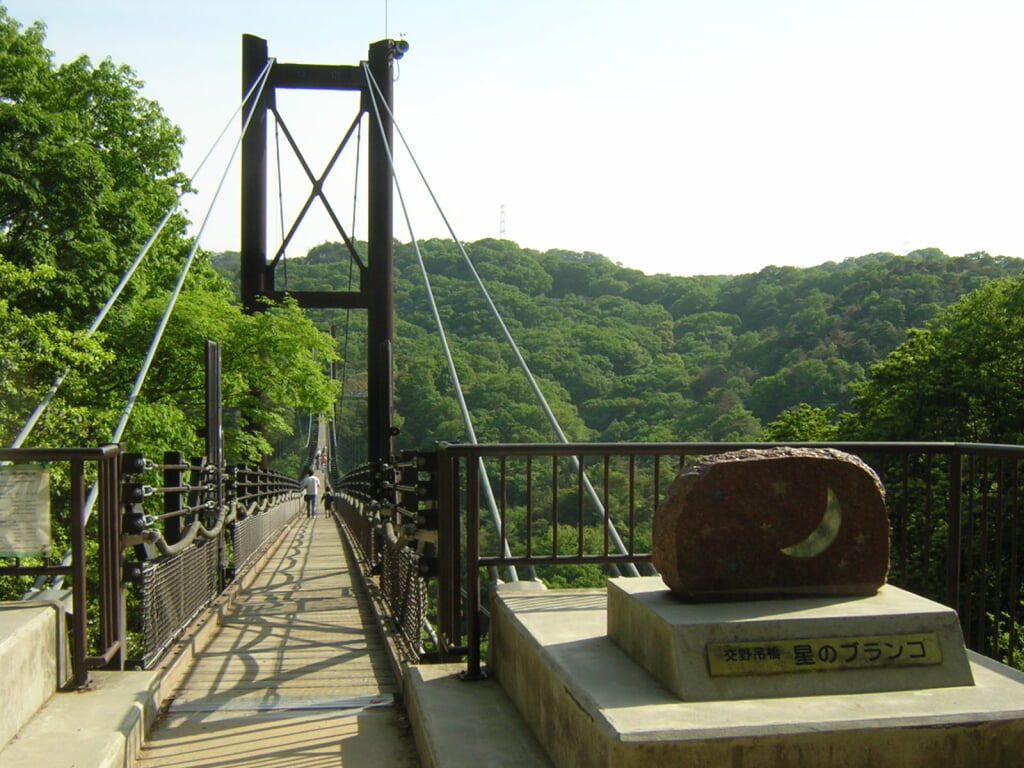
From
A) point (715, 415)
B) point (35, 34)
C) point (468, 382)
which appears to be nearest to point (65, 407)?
point (35, 34)

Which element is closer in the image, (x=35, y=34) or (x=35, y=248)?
(x=35, y=248)

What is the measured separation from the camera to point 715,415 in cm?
4428

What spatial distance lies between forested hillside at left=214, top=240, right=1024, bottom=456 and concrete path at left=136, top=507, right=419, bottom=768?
23.9 m

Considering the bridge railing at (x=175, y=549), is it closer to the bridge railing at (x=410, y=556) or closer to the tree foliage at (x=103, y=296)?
the bridge railing at (x=410, y=556)

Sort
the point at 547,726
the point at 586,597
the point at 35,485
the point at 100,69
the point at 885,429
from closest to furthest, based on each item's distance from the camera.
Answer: the point at 547,726 < the point at 35,485 < the point at 586,597 < the point at 100,69 < the point at 885,429

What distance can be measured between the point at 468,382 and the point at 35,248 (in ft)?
83.3

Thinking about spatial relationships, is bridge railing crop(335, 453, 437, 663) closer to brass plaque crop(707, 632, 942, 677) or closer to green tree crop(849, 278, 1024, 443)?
brass plaque crop(707, 632, 942, 677)

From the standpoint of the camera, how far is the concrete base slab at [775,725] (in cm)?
246

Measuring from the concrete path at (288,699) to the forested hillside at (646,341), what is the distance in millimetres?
23934

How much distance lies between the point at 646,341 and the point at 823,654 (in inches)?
2259

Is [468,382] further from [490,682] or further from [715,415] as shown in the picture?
[490,682]

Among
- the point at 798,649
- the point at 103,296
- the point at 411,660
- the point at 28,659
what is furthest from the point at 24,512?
the point at 103,296

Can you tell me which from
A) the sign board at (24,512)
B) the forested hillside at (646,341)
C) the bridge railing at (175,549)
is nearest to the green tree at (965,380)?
the forested hillside at (646,341)

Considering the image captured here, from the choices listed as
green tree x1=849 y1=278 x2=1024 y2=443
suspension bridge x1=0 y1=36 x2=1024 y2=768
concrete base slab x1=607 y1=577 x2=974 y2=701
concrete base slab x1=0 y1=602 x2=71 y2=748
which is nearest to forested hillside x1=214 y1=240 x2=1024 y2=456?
green tree x1=849 y1=278 x2=1024 y2=443
